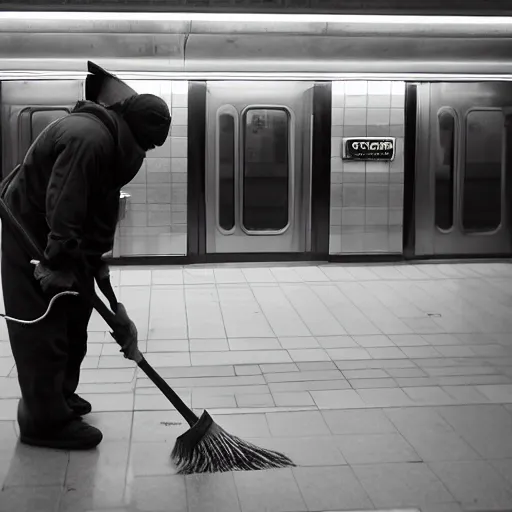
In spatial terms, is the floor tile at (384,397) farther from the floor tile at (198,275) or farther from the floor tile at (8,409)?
the floor tile at (198,275)

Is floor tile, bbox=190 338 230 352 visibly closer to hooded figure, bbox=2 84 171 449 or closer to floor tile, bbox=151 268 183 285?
hooded figure, bbox=2 84 171 449

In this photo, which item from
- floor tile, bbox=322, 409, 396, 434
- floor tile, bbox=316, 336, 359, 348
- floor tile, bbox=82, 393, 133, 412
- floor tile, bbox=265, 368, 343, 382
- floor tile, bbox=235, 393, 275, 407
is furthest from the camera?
floor tile, bbox=316, 336, 359, 348

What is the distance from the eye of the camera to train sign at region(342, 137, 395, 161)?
904 centimetres

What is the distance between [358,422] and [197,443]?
987mm

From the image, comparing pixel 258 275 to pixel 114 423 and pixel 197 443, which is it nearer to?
pixel 114 423

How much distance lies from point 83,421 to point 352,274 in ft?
16.8

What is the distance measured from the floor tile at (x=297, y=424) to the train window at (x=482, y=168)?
589cm

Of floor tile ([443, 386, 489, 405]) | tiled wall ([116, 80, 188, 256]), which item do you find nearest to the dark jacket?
floor tile ([443, 386, 489, 405])

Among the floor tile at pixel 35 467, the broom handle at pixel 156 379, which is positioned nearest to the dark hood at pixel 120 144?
the broom handle at pixel 156 379

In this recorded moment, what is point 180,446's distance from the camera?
3.53 meters

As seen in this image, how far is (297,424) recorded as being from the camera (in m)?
4.02

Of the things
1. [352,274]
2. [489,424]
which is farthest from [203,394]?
[352,274]

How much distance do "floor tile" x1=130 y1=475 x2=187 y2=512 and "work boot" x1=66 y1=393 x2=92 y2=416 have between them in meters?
0.82

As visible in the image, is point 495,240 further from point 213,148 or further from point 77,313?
point 77,313
